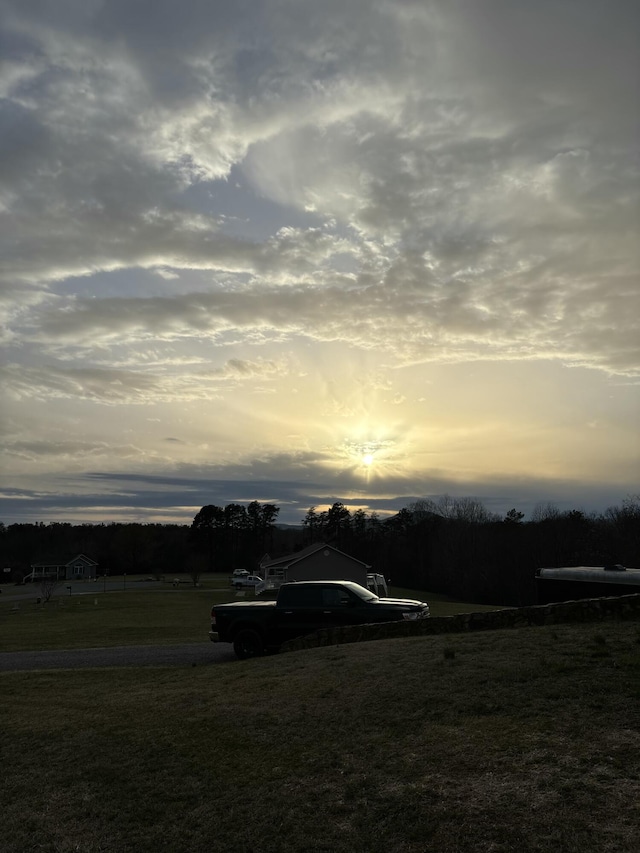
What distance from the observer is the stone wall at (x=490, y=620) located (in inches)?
411

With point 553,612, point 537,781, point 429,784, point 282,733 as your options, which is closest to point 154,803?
point 282,733

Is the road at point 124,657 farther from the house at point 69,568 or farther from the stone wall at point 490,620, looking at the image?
the house at point 69,568

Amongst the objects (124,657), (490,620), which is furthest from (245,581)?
(490,620)

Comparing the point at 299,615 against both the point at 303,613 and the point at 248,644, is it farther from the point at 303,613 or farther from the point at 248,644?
the point at 248,644

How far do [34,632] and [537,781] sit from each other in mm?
22662

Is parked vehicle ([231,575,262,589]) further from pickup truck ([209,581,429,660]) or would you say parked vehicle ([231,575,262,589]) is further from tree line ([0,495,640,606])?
pickup truck ([209,581,429,660])

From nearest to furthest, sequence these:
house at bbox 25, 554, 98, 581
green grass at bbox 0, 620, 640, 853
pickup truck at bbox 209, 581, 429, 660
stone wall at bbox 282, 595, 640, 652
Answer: green grass at bbox 0, 620, 640, 853 → stone wall at bbox 282, 595, 640, 652 → pickup truck at bbox 209, 581, 429, 660 → house at bbox 25, 554, 98, 581

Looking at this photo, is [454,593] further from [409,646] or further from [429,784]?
[429,784]

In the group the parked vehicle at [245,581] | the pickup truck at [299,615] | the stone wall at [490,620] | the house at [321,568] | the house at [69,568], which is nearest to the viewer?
the stone wall at [490,620]


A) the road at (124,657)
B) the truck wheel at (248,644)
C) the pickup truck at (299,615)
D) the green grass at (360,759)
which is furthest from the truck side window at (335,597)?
the green grass at (360,759)

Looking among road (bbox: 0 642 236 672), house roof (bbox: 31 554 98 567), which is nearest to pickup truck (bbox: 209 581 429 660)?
road (bbox: 0 642 236 672)

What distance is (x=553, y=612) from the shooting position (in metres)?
10.9

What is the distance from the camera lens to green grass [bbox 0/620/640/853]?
4391mm

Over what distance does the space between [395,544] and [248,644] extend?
9213 centimetres
